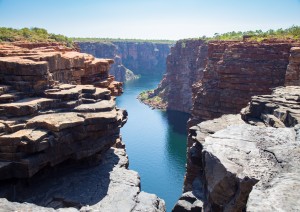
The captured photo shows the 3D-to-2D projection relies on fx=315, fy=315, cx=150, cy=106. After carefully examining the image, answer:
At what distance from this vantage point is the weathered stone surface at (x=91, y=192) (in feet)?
48.0

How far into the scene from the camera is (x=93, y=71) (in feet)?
80.7

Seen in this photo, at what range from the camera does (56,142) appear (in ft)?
49.4

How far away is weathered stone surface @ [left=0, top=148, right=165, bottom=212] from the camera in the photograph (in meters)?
14.6

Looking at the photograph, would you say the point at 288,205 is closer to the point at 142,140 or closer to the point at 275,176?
the point at 275,176

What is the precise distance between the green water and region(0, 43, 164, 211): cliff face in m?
17.1

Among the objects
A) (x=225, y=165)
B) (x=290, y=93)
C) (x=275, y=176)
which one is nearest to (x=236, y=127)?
(x=225, y=165)

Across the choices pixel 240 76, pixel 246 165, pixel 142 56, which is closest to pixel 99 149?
pixel 246 165

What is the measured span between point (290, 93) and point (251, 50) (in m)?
15.8

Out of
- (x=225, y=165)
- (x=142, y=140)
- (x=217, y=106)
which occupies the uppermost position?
(x=225, y=165)

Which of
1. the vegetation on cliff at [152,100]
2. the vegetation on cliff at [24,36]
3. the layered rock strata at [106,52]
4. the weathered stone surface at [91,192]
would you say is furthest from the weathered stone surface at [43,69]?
the layered rock strata at [106,52]

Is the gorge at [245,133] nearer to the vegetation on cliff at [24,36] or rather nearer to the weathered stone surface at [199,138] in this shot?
the weathered stone surface at [199,138]

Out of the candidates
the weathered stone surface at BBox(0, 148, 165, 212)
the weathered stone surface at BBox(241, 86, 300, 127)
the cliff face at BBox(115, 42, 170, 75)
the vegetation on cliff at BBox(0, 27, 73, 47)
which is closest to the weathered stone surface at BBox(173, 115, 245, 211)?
the weathered stone surface at BBox(0, 148, 165, 212)

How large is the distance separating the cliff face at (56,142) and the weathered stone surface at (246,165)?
466 cm

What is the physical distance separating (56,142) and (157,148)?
3741 cm
